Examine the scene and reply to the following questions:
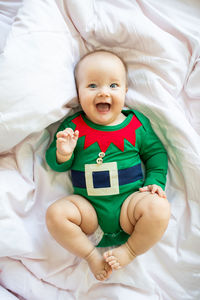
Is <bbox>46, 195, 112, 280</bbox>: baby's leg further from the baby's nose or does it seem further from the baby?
the baby's nose

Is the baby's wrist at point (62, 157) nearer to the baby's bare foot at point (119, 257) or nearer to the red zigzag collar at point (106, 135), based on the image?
the red zigzag collar at point (106, 135)

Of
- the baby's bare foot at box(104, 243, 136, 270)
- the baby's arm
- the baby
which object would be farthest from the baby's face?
the baby's bare foot at box(104, 243, 136, 270)

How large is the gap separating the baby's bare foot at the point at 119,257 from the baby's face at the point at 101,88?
17.5 inches

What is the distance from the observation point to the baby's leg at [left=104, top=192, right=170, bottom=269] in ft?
3.06

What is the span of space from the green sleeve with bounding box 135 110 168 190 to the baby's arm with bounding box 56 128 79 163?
0.87 ft

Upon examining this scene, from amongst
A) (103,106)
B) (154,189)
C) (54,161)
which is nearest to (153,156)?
(154,189)

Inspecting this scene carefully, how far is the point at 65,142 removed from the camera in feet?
3.22

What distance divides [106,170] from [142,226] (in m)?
0.23

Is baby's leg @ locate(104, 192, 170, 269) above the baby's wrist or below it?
below

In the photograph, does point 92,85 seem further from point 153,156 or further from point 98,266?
point 98,266

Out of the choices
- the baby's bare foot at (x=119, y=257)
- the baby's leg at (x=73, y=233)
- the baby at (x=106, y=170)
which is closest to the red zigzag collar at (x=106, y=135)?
the baby at (x=106, y=170)

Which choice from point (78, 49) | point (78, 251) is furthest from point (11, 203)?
point (78, 49)

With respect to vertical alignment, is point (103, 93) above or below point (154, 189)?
above

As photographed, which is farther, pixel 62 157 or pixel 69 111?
pixel 69 111
